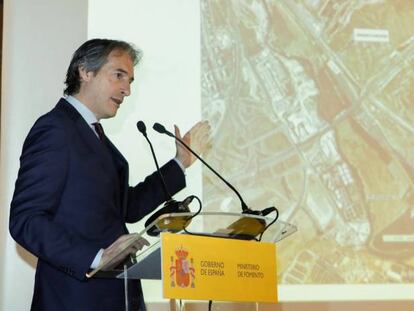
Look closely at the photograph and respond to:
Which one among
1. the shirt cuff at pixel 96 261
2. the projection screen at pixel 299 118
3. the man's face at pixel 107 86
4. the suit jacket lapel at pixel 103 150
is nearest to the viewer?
the shirt cuff at pixel 96 261

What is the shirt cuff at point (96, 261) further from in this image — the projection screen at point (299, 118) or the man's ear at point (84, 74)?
the projection screen at point (299, 118)

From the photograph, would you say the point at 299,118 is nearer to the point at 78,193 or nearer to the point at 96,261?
the point at 78,193

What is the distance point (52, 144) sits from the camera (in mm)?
2268

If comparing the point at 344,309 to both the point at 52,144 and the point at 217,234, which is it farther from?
the point at 52,144

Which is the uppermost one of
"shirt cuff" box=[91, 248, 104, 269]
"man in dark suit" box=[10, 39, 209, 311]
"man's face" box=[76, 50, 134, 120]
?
"man's face" box=[76, 50, 134, 120]

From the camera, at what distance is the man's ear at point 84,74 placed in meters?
2.59

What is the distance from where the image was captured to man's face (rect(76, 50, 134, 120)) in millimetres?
2559

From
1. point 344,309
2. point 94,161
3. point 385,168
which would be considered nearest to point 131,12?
point 94,161

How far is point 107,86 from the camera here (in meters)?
2.57

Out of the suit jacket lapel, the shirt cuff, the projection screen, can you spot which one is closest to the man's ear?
the suit jacket lapel

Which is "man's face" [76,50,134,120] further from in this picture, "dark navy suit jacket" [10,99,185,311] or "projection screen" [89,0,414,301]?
"projection screen" [89,0,414,301]

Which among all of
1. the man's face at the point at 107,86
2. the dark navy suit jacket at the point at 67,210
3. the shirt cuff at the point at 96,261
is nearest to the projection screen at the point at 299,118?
the man's face at the point at 107,86

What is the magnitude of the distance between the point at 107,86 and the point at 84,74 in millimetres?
98

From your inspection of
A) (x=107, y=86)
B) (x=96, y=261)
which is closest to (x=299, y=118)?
(x=107, y=86)
